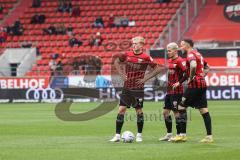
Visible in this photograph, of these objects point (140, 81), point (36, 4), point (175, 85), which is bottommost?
point (175, 85)

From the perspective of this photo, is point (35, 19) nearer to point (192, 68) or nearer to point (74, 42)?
point (74, 42)

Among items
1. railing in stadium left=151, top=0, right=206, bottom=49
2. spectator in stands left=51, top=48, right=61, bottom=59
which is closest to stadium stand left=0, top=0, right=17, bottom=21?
spectator in stands left=51, top=48, right=61, bottom=59

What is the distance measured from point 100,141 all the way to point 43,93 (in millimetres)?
23920

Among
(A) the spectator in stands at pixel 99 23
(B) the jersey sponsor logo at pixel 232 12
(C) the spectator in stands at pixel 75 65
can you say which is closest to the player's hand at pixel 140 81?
(C) the spectator in stands at pixel 75 65

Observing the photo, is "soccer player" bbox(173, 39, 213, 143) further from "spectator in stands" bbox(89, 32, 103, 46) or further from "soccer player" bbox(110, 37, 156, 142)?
"spectator in stands" bbox(89, 32, 103, 46)

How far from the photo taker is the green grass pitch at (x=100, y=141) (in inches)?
522

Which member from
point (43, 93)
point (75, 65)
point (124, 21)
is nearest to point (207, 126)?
point (43, 93)

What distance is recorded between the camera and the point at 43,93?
39906 mm

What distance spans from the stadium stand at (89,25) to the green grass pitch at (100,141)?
70.4 ft

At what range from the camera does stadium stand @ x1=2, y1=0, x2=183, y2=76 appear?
47.1 metres

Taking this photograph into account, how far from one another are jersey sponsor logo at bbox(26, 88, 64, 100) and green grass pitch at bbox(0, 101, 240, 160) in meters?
13.9

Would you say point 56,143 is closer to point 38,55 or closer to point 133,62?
point 133,62

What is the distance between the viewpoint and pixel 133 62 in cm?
1638

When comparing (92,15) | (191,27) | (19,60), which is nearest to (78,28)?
(92,15)
